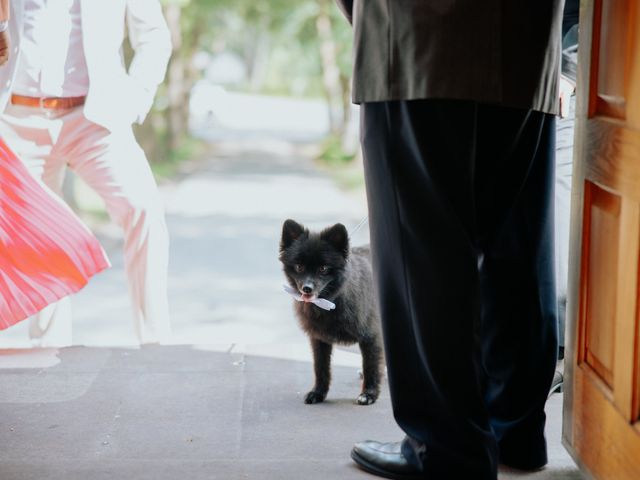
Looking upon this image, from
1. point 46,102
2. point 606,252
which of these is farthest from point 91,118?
point 606,252

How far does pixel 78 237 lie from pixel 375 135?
6.54 ft

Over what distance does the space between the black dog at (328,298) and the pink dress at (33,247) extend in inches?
37.2

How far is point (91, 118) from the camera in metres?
4.37

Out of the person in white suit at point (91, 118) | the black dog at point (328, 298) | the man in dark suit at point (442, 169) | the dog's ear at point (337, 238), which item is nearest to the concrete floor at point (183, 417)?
the black dog at point (328, 298)

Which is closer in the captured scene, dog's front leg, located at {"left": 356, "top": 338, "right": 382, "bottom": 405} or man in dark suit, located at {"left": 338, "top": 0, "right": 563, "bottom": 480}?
man in dark suit, located at {"left": 338, "top": 0, "right": 563, "bottom": 480}

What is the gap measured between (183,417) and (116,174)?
55.8 inches

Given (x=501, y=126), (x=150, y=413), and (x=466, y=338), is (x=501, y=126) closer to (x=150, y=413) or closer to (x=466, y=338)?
(x=466, y=338)

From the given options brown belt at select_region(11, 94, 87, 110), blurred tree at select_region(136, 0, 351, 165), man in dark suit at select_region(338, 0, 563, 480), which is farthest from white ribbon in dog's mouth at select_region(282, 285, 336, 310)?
blurred tree at select_region(136, 0, 351, 165)

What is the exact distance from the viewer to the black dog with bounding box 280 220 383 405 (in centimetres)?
385

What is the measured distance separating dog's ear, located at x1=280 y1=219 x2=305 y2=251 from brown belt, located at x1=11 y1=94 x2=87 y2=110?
1.28 m

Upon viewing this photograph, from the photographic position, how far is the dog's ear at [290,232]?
3921 mm

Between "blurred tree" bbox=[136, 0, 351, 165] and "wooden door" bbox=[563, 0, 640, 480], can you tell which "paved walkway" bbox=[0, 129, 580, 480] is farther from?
"blurred tree" bbox=[136, 0, 351, 165]

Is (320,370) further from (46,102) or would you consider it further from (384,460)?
(46,102)

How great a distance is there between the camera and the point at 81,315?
8898 millimetres
